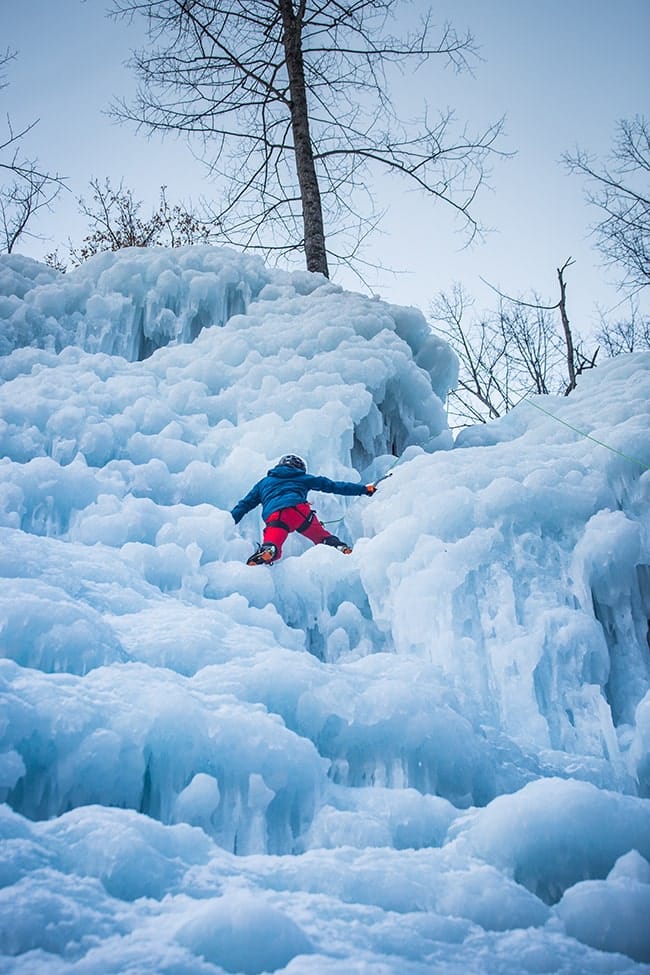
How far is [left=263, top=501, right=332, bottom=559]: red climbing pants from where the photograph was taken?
3.59 m

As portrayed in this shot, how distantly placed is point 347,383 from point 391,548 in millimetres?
1810

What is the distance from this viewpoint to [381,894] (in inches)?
57.1

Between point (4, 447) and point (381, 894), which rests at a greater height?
point (4, 447)

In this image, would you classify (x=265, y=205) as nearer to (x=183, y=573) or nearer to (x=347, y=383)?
(x=347, y=383)

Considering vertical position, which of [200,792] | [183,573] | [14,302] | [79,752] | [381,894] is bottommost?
[381,894]

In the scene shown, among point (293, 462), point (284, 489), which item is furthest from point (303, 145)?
point (284, 489)

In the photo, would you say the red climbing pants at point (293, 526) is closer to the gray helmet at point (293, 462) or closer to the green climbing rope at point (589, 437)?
the gray helmet at point (293, 462)

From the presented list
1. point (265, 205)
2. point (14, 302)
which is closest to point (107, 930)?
point (14, 302)

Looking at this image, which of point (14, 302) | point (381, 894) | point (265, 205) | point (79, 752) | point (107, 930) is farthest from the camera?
point (265, 205)

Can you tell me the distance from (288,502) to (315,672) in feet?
5.11

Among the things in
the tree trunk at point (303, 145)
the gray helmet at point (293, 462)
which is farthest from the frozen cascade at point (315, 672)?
the tree trunk at point (303, 145)

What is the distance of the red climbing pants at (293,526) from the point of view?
141 inches

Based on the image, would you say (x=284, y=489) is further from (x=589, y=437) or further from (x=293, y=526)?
(x=589, y=437)

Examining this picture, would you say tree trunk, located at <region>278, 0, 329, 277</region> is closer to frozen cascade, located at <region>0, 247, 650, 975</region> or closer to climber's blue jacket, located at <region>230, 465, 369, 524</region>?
frozen cascade, located at <region>0, 247, 650, 975</region>
